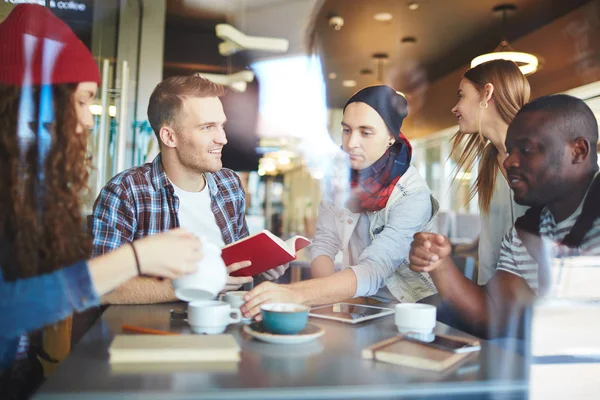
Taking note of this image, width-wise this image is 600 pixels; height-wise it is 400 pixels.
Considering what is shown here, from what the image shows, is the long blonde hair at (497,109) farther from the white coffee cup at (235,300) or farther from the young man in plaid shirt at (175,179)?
the white coffee cup at (235,300)

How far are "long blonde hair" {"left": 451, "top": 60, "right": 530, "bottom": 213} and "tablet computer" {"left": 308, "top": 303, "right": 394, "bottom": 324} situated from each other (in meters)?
0.51

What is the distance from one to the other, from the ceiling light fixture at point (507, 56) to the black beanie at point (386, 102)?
0.27m

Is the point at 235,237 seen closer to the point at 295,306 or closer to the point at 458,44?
the point at 295,306

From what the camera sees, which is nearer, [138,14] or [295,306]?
[295,306]

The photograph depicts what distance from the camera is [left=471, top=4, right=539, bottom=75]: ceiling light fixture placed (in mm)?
1620

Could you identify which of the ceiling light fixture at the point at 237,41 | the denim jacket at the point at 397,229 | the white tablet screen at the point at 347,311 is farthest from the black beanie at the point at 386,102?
the white tablet screen at the point at 347,311

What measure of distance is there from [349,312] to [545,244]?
25.6 inches

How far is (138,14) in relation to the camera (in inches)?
56.9

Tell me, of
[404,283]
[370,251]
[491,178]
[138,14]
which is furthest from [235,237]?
[491,178]

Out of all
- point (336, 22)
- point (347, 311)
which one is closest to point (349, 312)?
point (347, 311)

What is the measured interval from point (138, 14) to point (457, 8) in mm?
908

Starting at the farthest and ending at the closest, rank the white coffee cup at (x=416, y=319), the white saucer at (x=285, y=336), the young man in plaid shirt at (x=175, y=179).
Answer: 1. the young man in plaid shirt at (x=175, y=179)
2. the white coffee cup at (x=416, y=319)
3. the white saucer at (x=285, y=336)

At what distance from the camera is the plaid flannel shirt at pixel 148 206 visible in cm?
143

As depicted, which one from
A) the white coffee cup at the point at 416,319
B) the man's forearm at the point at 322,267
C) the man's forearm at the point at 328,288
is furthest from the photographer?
the man's forearm at the point at 322,267
